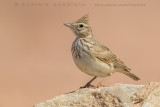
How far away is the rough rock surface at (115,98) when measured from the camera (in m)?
8.38

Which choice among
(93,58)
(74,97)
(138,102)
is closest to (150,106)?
(138,102)

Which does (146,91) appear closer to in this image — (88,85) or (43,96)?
(88,85)

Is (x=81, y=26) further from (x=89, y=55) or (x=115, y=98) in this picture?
(x=115, y=98)

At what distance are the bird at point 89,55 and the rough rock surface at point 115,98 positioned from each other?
119 centimetres

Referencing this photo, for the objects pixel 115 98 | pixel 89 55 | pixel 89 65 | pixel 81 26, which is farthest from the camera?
pixel 81 26

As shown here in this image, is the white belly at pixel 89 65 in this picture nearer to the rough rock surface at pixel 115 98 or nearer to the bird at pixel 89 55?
the bird at pixel 89 55

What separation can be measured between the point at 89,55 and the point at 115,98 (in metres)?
2.05

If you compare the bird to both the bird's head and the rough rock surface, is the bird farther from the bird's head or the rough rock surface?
the rough rock surface

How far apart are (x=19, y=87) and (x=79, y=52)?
8.05m

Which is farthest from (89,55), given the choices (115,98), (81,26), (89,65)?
(115,98)

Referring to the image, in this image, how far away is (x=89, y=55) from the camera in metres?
10.3

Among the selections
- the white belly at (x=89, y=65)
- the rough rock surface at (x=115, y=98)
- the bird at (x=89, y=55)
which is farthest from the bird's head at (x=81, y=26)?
the rough rock surface at (x=115, y=98)

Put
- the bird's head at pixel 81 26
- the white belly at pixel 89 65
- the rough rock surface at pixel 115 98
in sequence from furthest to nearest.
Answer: the bird's head at pixel 81 26, the white belly at pixel 89 65, the rough rock surface at pixel 115 98

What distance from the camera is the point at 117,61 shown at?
1101cm
